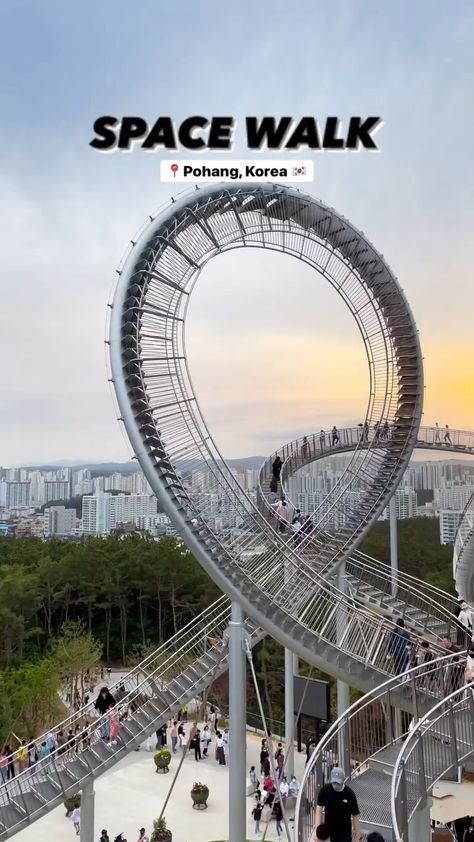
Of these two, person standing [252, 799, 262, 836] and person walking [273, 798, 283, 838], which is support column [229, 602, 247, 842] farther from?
person standing [252, 799, 262, 836]

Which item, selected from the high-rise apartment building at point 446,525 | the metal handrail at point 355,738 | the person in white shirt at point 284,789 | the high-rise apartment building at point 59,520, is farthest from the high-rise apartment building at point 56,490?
the metal handrail at point 355,738

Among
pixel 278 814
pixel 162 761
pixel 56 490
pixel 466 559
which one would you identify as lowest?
pixel 162 761

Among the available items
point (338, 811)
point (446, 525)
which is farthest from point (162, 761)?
point (446, 525)

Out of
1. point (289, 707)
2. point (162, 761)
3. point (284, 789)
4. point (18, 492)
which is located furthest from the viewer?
point (18, 492)

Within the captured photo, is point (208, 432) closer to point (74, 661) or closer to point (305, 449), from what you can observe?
point (305, 449)

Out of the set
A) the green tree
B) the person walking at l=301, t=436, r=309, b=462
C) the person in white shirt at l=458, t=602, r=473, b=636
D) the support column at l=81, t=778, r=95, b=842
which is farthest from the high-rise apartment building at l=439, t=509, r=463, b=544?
the support column at l=81, t=778, r=95, b=842

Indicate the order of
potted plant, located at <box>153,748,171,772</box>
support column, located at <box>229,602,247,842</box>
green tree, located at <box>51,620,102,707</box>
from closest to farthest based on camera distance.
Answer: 1. support column, located at <box>229,602,247,842</box>
2. potted plant, located at <box>153,748,171,772</box>
3. green tree, located at <box>51,620,102,707</box>

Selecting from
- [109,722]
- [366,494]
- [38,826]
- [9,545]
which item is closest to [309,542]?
[366,494]
